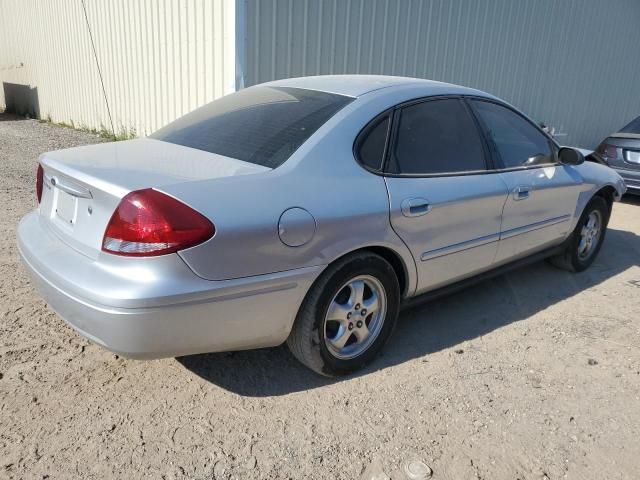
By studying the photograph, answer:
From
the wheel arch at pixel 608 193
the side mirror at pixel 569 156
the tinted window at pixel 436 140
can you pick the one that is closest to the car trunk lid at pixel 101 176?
the tinted window at pixel 436 140

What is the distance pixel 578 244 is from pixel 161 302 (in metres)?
3.80

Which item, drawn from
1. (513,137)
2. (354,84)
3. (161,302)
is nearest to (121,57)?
(354,84)

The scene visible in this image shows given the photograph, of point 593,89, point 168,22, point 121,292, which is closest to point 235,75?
point 168,22

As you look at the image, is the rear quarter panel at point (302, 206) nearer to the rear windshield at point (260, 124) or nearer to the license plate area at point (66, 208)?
the rear windshield at point (260, 124)

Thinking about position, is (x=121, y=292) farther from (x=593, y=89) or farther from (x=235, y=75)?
(x=593, y=89)

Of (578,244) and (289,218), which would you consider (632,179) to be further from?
(289,218)

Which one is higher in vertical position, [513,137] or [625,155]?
[513,137]

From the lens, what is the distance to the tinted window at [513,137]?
389cm

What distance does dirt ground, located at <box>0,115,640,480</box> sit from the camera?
2.50m

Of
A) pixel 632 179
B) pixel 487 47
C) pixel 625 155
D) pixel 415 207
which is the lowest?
pixel 632 179

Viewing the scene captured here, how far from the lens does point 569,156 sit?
4.41m

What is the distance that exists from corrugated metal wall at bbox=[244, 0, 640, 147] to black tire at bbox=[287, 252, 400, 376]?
4702 mm

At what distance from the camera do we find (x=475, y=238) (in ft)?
12.0

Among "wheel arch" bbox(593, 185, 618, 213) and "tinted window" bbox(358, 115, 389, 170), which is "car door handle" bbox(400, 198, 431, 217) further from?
"wheel arch" bbox(593, 185, 618, 213)
